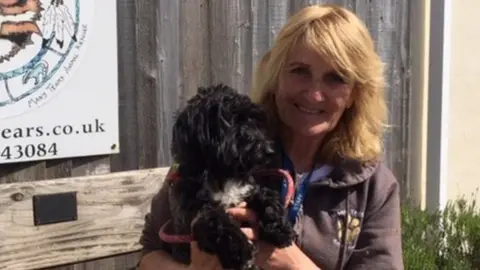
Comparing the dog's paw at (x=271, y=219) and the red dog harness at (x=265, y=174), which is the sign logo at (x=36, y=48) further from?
the dog's paw at (x=271, y=219)

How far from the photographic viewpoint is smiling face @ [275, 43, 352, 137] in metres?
2.65

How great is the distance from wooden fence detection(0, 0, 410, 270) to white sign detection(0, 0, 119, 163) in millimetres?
89

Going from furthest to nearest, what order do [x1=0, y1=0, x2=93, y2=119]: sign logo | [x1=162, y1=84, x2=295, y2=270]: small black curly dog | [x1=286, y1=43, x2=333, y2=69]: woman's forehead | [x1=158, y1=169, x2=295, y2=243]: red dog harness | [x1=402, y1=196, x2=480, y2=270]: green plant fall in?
[x1=402, y1=196, x2=480, y2=270]: green plant, [x1=0, y1=0, x2=93, y2=119]: sign logo, [x1=286, y1=43, x2=333, y2=69]: woman's forehead, [x1=158, y1=169, x2=295, y2=243]: red dog harness, [x1=162, y1=84, x2=295, y2=270]: small black curly dog

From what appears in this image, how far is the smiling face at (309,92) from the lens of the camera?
265 centimetres

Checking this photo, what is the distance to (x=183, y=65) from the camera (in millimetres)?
3895

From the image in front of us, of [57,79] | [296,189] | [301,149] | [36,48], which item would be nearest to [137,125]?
[57,79]

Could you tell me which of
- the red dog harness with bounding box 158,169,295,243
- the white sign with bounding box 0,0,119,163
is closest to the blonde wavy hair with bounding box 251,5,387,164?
the red dog harness with bounding box 158,169,295,243

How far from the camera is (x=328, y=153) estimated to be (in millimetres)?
2787

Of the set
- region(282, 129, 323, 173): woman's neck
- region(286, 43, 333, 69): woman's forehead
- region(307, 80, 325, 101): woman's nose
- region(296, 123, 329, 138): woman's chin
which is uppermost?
region(286, 43, 333, 69): woman's forehead

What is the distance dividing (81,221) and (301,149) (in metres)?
1.24

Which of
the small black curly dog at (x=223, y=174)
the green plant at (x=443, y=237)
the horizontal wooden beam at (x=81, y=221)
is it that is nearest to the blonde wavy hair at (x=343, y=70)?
the small black curly dog at (x=223, y=174)

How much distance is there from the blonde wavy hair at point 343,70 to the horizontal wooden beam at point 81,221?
103 cm

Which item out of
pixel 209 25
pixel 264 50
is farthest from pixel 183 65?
pixel 264 50

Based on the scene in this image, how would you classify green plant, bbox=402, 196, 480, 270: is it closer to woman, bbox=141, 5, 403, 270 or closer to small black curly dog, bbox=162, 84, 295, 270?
woman, bbox=141, 5, 403, 270
